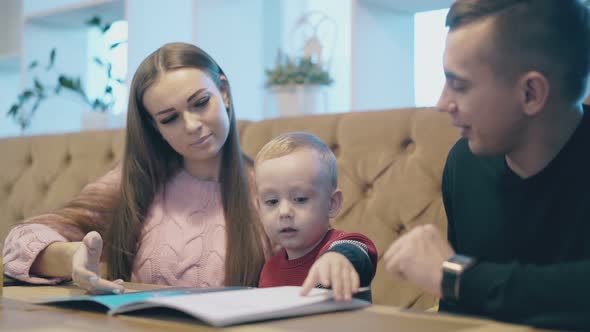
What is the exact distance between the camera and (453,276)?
3.04 feet

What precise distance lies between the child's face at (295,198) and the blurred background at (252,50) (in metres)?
1.35

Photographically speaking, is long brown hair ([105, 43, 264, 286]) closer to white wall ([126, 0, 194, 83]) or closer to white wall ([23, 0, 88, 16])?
white wall ([126, 0, 194, 83])

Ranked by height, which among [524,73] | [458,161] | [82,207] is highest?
[524,73]

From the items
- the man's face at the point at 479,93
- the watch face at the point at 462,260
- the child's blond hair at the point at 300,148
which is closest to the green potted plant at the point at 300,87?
A: the child's blond hair at the point at 300,148

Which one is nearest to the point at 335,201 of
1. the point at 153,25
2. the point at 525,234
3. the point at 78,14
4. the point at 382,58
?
the point at 525,234

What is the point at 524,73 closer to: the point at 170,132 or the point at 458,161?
the point at 458,161

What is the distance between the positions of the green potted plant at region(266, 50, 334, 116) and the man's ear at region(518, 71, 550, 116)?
5.90 ft

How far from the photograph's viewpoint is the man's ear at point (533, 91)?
1021mm

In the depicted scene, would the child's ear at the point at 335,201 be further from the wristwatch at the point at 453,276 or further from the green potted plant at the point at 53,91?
the green potted plant at the point at 53,91

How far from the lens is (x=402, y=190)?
1962 millimetres

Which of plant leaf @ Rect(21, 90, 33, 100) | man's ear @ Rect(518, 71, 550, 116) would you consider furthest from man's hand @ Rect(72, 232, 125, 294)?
plant leaf @ Rect(21, 90, 33, 100)

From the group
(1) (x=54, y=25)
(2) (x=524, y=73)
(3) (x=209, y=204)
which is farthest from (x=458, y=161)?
(1) (x=54, y=25)

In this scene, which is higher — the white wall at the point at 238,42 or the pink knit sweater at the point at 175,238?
the white wall at the point at 238,42

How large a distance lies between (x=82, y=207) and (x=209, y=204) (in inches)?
13.8
